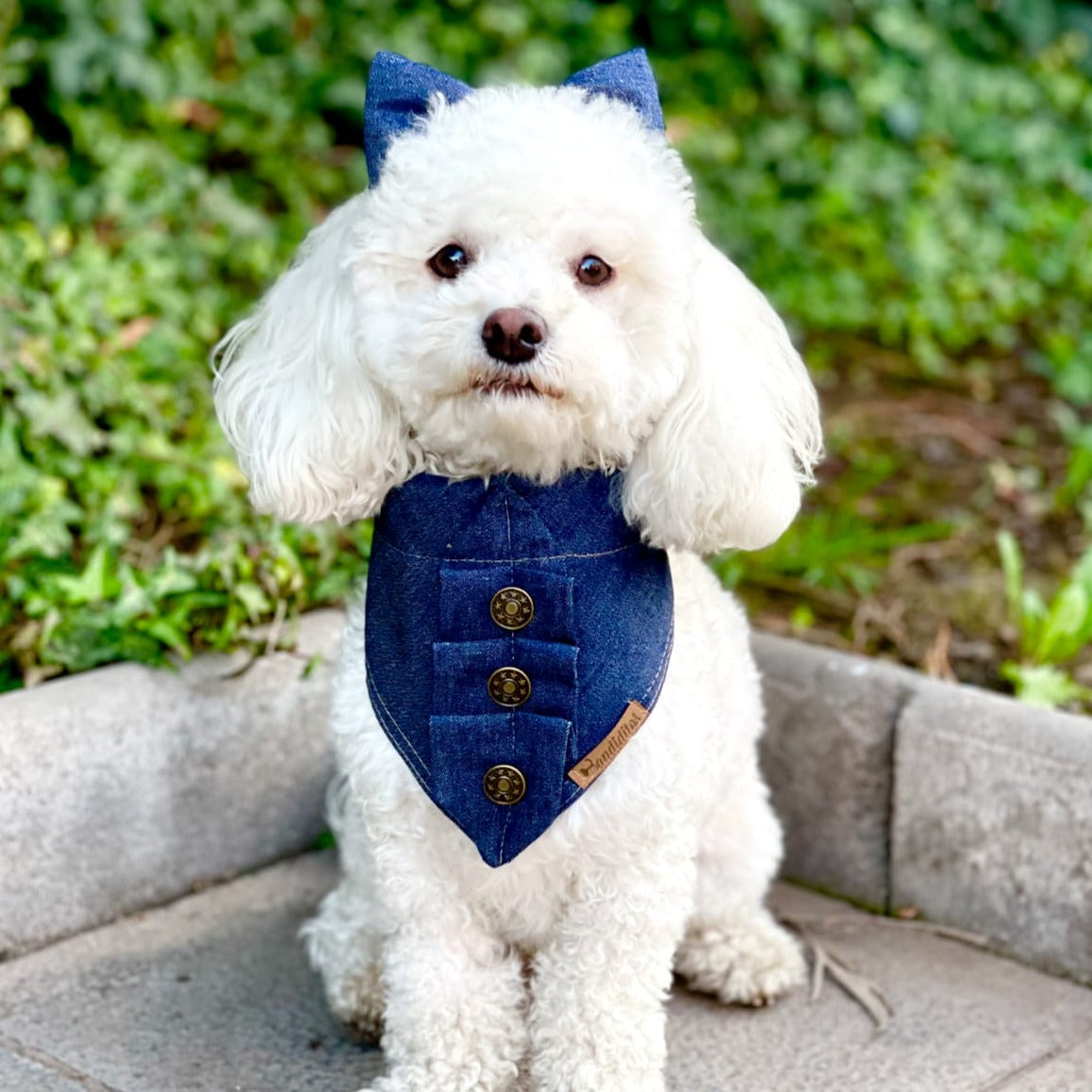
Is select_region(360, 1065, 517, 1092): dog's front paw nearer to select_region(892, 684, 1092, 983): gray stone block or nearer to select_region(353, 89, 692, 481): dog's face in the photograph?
select_region(353, 89, 692, 481): dog's face

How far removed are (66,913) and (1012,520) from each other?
2704mm

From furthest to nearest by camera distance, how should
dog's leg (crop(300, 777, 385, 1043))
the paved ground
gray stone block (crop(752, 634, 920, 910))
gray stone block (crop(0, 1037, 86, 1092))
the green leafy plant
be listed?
the green leafy plant < gray stone block (crop(752, 634, 920, 910)) < dog's leg (crop(300, 777, 385, 1043)) < the paved ground < gray stone block (crop(0, 1037, 86, 1092))

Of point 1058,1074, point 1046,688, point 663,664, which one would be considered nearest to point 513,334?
point 663,664

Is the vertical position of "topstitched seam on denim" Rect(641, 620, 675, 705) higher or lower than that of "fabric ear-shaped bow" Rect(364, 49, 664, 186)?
lower

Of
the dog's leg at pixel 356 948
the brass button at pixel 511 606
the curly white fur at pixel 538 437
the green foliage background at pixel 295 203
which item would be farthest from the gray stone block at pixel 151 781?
the brass button at pixel 511 606

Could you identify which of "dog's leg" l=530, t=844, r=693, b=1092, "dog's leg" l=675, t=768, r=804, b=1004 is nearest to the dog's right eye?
"dog's leg" l=530, t=844, r=693, b=1092

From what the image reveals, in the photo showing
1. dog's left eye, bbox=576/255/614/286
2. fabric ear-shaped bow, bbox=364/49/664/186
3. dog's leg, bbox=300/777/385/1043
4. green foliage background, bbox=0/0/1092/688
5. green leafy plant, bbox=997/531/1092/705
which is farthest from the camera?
green foliage background, bbox=0/0/1092/688

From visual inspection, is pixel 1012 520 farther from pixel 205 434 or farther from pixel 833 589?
pixel 205 434

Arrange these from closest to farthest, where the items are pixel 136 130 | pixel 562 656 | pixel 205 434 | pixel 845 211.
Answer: pixel 562 656, pixel 205 434, pixel 136 130, pixel 845 211

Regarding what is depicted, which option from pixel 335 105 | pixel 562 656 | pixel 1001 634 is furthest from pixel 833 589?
pixel 335 105

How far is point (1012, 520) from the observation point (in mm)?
4395

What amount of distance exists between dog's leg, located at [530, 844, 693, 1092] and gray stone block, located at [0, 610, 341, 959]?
3.44ft

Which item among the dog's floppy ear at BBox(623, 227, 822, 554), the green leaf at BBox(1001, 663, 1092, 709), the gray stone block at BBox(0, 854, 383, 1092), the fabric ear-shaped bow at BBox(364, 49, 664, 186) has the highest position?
the fabric ear-shaped bow at BBox(364, 49, 664, 186)

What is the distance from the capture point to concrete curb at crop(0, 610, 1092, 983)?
9.82 ft
